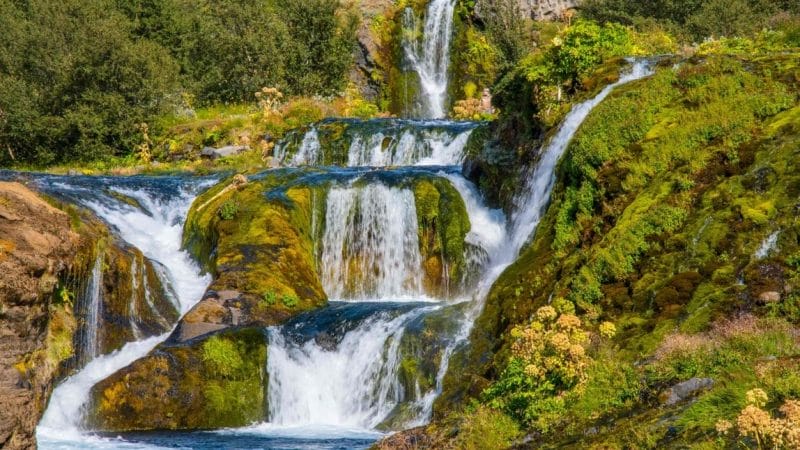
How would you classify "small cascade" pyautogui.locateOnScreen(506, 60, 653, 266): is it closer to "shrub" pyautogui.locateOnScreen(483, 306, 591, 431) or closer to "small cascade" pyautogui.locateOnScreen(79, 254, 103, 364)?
"shrub" pyautogui.locateOnScreen(483, 306, 591, 431)

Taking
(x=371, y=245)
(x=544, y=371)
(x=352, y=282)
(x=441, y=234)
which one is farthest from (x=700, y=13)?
(x=544, y=371)

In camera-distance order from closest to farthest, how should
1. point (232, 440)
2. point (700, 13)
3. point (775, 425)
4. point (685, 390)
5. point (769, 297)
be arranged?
1. point (775, 425)
2. point (685, 390)
3. point (769, 297)
4. point (232, 440)
5. point (700, 13)

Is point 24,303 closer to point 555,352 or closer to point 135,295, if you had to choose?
point 555,352

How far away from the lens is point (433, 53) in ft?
149

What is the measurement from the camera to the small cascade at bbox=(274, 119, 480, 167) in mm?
28469

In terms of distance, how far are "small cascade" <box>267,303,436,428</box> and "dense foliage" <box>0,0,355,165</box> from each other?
21.6m

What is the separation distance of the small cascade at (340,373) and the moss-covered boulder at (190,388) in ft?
1.31

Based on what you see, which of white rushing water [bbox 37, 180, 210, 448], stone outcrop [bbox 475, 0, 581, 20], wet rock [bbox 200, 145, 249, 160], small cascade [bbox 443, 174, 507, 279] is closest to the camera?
white rushing water [bbox 37, 180, 210, 448]

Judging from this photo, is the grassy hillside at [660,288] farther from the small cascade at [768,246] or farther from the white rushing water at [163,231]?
the white rushing water at [163,231]

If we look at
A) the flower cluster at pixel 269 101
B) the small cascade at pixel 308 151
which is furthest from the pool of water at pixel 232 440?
the flower cluster at pixel 269 101

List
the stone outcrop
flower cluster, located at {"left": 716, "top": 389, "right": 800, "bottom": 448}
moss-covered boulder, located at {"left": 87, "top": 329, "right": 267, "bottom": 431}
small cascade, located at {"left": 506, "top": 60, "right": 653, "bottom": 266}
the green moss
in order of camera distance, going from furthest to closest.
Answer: the stone outcrop < the green moss < small cascade, located at {"left": 506, "top": 60, "right": 653, "bottom": 266} < moss-covered boulder, located at {"left": 87, "top": 329, "right": 267, "bottom": 431} < flower cluster, located at {"left": 716, "top": 389, "right": 800, "bottom": 448}

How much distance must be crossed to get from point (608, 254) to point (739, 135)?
2.99m

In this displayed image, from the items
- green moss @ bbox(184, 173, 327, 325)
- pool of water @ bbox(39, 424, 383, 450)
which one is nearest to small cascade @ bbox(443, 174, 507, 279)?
green moss @ bbox(184, 173, 327, 325)

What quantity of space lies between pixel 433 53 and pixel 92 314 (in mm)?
31118
